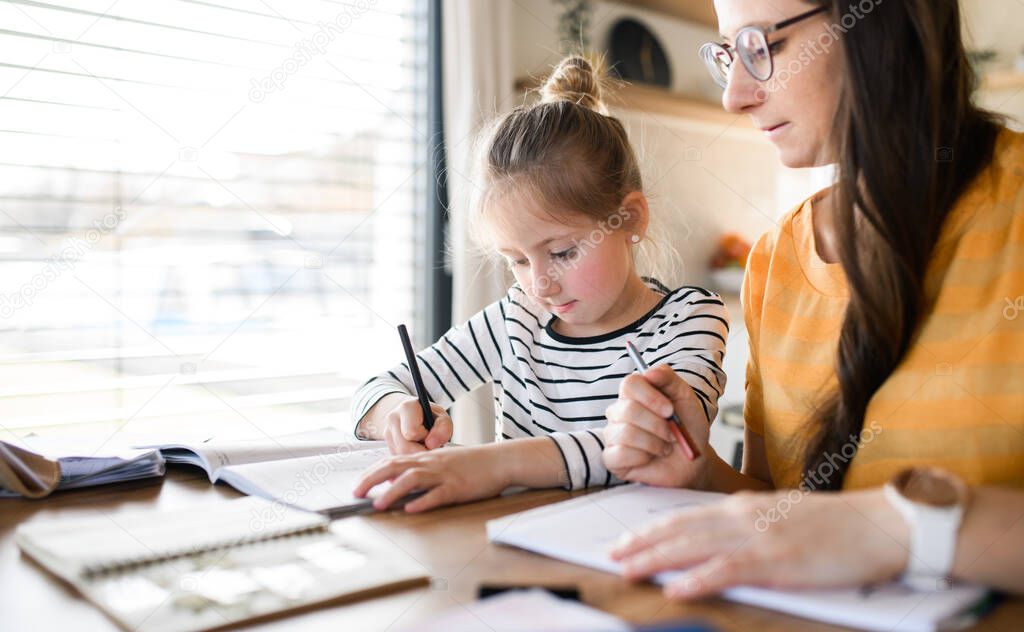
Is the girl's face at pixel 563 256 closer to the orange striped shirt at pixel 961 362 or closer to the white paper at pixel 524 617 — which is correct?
the orange striped shirt at pixel 961 362

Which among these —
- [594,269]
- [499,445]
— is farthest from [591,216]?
[499,445]

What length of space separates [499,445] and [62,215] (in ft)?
5.95

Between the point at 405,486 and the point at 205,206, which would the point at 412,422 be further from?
the point at 205,206

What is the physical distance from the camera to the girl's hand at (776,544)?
56 cm

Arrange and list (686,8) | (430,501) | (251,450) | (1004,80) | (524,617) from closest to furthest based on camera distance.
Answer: (524,617) → (430,501) → (251,450) → (1004,80) → (686,8)

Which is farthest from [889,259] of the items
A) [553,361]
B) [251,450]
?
[251,450]

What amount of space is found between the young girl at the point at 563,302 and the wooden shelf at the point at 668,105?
5.60 feet

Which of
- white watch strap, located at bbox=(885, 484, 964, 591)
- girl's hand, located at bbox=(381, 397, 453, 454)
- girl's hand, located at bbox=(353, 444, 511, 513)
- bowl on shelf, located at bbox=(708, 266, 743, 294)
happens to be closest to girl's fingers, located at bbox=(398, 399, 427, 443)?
girl's hand, located at bbox=(381, 397, 453, 454)

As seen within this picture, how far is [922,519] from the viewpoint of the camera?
0.58m

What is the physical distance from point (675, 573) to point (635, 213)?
85cm

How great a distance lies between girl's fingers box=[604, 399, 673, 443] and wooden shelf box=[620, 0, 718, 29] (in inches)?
115

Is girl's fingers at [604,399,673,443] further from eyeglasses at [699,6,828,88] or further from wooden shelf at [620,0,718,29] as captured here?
wooden shelf at [620,0,718,29]

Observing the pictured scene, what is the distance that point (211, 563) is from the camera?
0.63m

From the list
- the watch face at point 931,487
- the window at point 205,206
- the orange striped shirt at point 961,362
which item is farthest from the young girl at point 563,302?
the window at point 205,206
